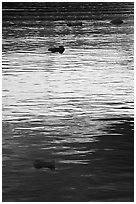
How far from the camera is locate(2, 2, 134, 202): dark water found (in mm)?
15148

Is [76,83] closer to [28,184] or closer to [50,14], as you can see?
[28,184]

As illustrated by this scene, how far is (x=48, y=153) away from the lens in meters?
17.5

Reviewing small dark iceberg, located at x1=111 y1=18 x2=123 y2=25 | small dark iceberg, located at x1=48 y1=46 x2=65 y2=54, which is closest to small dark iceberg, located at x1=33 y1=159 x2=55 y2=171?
small dark iceberg, located at x1=48 y1=46 x2=65 y2=54

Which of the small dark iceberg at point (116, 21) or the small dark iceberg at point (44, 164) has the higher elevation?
the small dark iceberg at point (116, 21)

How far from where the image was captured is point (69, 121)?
21.0 m

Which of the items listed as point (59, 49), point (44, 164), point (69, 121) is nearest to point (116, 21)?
point (59, 49)

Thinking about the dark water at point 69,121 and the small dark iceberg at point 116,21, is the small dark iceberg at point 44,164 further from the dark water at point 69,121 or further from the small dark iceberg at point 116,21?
the small dark iceberg at point 116,21

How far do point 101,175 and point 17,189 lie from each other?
6.91 ft

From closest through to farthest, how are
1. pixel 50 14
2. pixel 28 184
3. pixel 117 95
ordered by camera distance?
pixel 28 184, pixel 117 95, pixel 50 14

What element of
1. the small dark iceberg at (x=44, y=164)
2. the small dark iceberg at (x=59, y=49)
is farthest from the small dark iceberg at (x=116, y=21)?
the small dark iceberg at (x=44, y=164)

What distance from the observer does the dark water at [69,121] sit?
15148mm

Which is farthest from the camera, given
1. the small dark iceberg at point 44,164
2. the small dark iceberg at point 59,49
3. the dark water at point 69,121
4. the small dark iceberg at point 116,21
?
the small dark iceberg at point 116,21

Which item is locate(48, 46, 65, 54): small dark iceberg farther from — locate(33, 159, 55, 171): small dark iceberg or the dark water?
locate(33, 159, 55, 171): small dark iceberg

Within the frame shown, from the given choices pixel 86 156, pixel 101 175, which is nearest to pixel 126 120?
pixel 86 156
